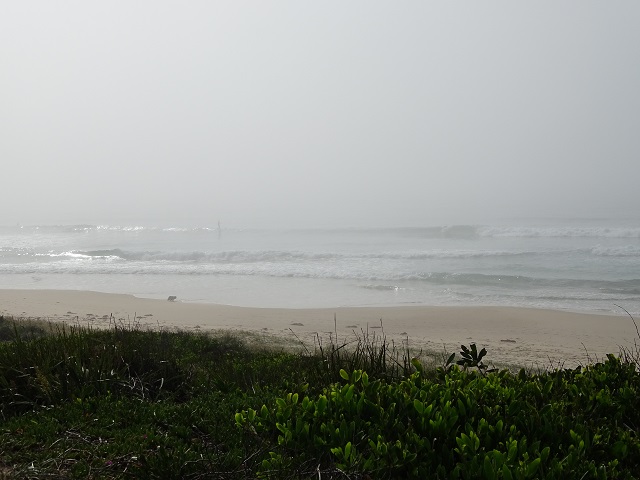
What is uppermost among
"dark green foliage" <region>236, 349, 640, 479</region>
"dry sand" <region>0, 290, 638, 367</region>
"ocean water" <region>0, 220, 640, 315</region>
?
"dark green foliage" <region>236, 349, 640, 479</region>

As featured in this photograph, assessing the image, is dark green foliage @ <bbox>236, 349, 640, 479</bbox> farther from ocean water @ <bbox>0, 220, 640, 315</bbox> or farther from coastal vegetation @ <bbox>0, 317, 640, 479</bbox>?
ocean water @ <bbox>0, 220, 640, 315</bbox>

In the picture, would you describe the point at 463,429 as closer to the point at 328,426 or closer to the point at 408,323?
the point at 328,426

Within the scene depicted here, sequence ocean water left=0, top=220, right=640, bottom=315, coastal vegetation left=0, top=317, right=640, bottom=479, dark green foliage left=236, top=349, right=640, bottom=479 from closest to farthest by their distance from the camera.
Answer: dark green foliage left=236, top=349, right=640, bottom=479 < coastal vegetation left=0, top=317, right=640, bottom=479 < ocean water left=0, top=220, right=640, bottom=315

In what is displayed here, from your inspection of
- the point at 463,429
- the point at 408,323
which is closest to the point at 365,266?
the point at 408,323

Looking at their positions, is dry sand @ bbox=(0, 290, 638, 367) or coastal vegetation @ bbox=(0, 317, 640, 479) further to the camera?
dry sand @ bbox=(0, 290, 638, 367)

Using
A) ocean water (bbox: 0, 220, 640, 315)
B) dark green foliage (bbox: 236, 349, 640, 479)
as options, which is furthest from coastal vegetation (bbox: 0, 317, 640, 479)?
ocean water (bbox: 0, 220, 640, 315)

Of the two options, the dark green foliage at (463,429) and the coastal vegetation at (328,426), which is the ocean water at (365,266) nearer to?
the coastal vegetation at (328,426)

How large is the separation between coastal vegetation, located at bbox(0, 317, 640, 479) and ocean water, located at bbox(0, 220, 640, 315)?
13.2 m

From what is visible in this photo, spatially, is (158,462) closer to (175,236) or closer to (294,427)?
(294,427)

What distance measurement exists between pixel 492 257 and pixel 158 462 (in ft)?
94.1

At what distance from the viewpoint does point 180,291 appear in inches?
838

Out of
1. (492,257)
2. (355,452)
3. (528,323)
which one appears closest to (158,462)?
(355,452)

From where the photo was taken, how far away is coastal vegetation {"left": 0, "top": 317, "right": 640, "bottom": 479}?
293cm

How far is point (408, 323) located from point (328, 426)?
11833 mm
